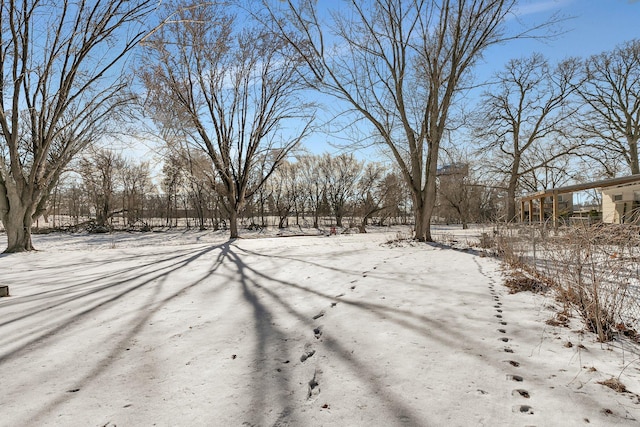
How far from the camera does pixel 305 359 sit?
2670 millimetres

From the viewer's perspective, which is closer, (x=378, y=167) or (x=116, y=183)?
(x=116, y=183)

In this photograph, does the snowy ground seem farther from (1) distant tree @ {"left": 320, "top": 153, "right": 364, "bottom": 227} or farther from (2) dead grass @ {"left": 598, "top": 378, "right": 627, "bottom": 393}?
(1) distant tree @ {"left": 320, "top": 153, "right": 364, "bottom": 227}

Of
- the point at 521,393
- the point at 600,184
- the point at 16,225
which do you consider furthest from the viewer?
the point at 600,184

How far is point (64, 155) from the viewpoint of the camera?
12.2m

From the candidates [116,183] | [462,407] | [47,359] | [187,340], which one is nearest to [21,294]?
[47,359]

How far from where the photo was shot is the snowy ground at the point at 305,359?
1.93 m

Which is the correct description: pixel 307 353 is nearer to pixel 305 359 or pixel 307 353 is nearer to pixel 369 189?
pixel 305 359

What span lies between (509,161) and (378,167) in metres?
17.8

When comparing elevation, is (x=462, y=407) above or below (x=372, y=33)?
below

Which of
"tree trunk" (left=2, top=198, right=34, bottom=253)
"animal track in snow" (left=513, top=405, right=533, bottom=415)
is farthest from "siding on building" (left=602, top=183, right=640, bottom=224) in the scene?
"tree trunk" (left=2, top=198, right=34, bottom=253)

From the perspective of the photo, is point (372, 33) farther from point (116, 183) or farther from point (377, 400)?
point (116, 183)

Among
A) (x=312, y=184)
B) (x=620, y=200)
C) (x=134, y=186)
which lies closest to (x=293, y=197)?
(x=312, y=184)

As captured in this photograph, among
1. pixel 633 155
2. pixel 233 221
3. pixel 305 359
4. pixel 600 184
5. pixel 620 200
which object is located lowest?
pixel 305 359

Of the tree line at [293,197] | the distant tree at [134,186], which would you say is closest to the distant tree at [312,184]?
the tree line at [293,197]
